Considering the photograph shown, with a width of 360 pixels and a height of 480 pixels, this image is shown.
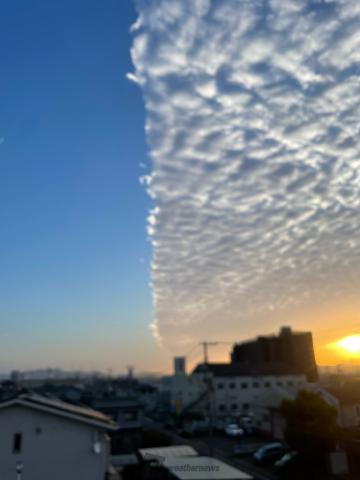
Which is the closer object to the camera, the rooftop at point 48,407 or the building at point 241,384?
the rooftop at point 48,407

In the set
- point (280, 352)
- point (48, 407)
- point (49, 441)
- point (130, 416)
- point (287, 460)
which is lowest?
point (287, 460)

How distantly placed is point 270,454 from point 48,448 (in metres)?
11.1

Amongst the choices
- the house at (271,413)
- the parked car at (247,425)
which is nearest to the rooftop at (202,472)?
the house at (271,413)

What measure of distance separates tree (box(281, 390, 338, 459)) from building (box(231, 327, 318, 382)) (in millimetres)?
2349

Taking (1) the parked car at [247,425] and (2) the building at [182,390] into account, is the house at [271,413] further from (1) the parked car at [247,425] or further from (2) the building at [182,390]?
(2) the building at [182,390]

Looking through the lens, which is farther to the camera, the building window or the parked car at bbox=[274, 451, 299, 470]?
the parked car at bbox=[274, 451, 299, 470]

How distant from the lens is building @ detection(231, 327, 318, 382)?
22.8m

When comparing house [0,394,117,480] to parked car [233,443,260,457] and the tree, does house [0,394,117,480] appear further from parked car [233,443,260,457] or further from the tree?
parked car [233,443,260,457]

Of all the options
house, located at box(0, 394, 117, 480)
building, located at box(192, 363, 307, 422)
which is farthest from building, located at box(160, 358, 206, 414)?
house, located at box(0, 394, 117, 480)

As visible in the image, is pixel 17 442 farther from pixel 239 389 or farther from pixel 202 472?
pixel 239 389

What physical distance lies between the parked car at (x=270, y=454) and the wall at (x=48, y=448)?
364 inches

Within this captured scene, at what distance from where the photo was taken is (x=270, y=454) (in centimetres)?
1820

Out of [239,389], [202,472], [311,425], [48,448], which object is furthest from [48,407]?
[239,389]

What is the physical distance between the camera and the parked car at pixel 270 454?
18062 mm
